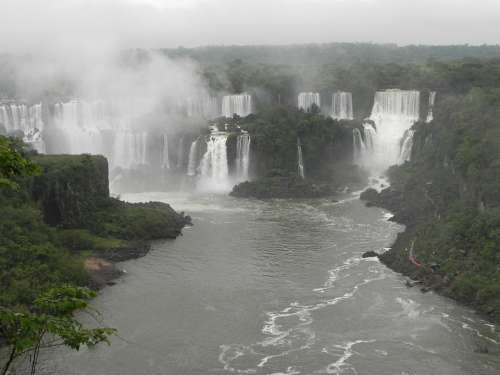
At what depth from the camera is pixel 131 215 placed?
42062mm

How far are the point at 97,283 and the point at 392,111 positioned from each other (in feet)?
135

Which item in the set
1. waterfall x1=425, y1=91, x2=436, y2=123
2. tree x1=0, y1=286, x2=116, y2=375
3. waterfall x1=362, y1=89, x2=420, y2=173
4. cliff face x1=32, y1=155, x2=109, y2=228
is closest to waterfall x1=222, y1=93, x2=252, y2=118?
waterfall x1=362, y1=89, x2=420, y2=173

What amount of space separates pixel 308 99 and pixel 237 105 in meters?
7.13

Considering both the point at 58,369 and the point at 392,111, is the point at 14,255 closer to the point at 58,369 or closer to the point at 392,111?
the point at 58,369

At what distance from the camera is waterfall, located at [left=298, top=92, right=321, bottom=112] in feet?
231

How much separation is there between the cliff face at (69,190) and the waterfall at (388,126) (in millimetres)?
27980

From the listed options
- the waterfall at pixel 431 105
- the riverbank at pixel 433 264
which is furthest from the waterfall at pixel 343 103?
the riverbank at pixel 433 264

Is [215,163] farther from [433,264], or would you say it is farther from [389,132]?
[433,264]

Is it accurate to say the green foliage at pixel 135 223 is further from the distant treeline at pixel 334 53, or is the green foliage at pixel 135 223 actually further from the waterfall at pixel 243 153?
the distant treeline at pixel 334 53

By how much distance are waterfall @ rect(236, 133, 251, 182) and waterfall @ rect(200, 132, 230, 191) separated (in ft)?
3.55

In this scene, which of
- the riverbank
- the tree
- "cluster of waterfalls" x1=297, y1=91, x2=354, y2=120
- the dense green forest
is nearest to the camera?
the tree

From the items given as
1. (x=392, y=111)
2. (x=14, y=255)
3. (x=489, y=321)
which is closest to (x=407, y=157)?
(x=392, y=111)

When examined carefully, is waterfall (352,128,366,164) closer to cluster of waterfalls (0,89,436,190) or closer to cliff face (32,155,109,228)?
cluster of waterfalls (0,89,436,190)

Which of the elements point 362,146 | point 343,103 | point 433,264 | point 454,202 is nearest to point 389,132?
point 362,146
